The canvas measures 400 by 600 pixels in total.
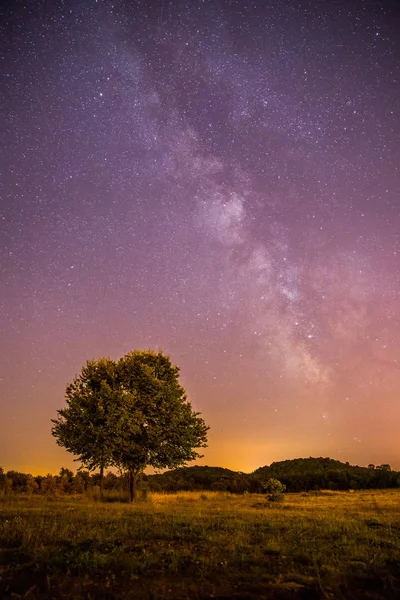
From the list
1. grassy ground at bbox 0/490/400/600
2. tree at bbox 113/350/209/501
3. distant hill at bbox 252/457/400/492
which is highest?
tree at bbox 113/350/209/501

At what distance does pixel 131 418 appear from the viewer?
86.1ft

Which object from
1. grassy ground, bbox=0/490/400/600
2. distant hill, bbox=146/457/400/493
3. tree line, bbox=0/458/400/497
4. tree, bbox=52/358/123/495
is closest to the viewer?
grassy ground, bbox=0/490/400/600

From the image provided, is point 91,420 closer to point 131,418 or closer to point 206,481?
point 131,418

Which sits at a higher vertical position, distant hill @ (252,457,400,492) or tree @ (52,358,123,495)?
tree @ (52,358,123,495)

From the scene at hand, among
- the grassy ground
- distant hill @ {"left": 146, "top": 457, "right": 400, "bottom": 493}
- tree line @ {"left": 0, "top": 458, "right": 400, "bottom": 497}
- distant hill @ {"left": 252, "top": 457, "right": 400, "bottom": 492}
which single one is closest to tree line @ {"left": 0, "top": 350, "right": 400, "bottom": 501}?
tree line @ {"left": 0, "top": 458, "right": 400, "bottom": 497}

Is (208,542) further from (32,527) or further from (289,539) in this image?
(32,527)

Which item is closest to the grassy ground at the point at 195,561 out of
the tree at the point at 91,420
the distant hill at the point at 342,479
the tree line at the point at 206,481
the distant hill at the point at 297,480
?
the tree at the point at 91,420

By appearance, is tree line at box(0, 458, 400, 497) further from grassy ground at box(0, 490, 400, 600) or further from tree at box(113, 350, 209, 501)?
grassy ground at box(0, 490, 400, 600)

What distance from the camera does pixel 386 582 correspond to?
863cm

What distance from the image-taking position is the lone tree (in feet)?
85.3

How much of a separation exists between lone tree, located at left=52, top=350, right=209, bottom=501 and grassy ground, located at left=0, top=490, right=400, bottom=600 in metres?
11.0

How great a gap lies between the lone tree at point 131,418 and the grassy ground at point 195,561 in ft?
36.2

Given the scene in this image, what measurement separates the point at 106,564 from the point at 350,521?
11.5m

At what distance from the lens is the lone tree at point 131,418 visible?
85.3 feet
